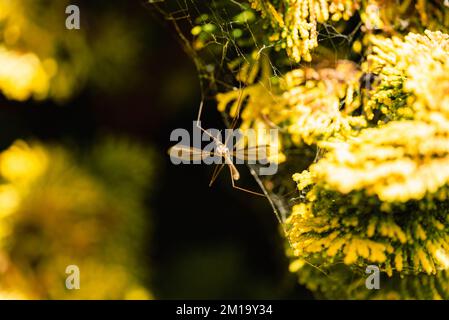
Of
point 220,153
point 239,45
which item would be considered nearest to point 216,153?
point 220,153

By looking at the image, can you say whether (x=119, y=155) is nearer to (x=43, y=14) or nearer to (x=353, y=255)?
(x=43, y=14)

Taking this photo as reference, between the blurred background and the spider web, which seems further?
the blurred background

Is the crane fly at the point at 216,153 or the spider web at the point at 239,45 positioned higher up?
the spider web at the point at 239,45

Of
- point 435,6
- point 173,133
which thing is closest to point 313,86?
point 435,6

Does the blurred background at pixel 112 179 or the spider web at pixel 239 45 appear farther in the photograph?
the blurred background at pixel 112 179

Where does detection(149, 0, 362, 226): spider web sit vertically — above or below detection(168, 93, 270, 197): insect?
above

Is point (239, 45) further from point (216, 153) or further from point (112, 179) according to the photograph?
point (112, 179)
